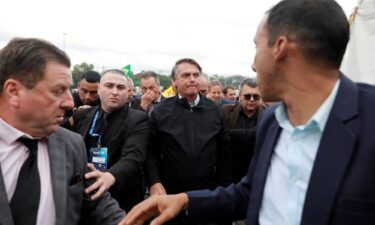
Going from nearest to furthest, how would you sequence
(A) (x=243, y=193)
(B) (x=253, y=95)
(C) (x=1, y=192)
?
(C) (x=1, y=192) < (A) (x=243, y=193) < (B) (x=253, y=95)

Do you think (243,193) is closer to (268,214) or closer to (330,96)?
(268,214)

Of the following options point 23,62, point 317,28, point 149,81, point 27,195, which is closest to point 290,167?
point 317,28

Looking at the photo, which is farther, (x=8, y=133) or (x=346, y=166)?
(x=8, y=133)

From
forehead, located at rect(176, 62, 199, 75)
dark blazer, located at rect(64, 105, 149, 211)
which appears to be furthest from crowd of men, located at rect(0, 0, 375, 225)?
forehead, located at rect(176, 62, 199, 75)

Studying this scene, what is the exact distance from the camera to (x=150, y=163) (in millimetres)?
3846

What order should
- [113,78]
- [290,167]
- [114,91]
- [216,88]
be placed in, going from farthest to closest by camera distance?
[216,88] < [113,78] < [114,91] < [290,167]

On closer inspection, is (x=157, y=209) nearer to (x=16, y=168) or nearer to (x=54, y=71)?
(x=16, y=168)

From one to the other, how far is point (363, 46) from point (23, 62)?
9.96 ft

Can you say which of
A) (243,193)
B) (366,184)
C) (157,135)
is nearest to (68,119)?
(157,135)

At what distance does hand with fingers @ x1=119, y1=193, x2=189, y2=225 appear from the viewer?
1668 millimetres

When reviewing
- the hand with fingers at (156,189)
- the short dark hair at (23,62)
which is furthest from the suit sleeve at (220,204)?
the hand with fingers at (156,189)

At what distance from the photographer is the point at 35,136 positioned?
1.96 meters

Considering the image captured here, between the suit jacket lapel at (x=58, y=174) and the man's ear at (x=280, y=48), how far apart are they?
4.05 feet

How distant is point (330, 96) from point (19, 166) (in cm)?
152
